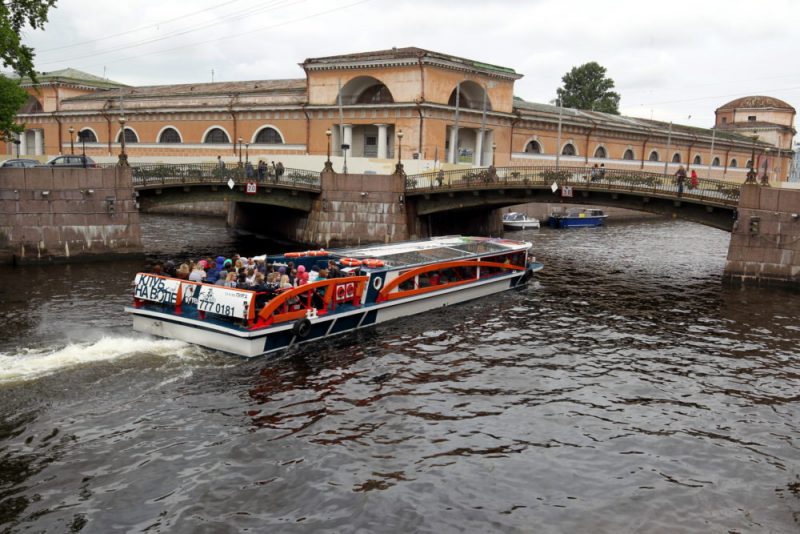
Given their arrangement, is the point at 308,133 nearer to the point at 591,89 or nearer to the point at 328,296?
the point at 328,296

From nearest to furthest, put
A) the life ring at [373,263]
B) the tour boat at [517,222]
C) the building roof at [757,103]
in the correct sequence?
the life ring at [373,263]
the tour boat at [517,222]
the building roof at [757,103]

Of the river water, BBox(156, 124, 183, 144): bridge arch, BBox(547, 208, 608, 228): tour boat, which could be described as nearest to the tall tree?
the river water

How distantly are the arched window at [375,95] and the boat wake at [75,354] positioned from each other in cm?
3387

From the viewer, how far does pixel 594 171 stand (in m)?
35.8

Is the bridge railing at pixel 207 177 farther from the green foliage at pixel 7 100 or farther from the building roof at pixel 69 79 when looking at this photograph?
the building roof at pixel 69 79

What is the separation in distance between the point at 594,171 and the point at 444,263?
568 inches

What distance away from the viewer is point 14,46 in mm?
31438

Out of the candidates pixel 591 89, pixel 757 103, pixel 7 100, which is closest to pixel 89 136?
pixel 7 100

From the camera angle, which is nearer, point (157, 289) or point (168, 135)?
point (157, 289)

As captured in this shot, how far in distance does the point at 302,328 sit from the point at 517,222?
36.4 meters

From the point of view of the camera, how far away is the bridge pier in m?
29.7

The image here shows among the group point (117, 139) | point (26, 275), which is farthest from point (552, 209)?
point (26, 275)

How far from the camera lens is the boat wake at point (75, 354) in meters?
16.1

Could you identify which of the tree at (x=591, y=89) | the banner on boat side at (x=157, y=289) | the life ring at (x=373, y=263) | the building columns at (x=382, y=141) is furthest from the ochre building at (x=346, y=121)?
the tree at (x=591, y=89)
